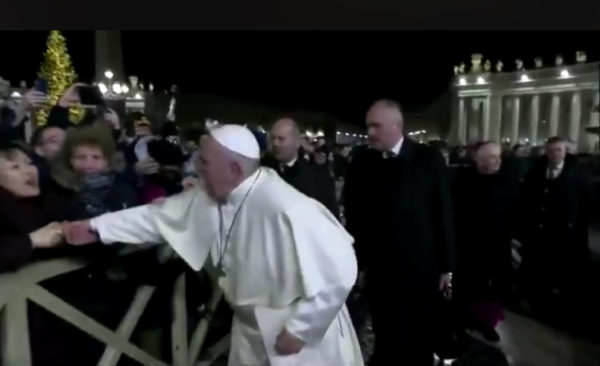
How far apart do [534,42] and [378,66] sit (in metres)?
0.50

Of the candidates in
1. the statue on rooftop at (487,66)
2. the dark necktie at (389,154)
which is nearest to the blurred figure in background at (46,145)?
the dark necktie at (389,154)

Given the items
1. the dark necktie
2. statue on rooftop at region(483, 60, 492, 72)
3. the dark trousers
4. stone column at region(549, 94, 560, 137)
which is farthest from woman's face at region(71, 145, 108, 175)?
stone column at region(549, 94, 560, 137)

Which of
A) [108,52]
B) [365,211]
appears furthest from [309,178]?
[108,52]

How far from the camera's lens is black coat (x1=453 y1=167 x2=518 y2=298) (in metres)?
2.30

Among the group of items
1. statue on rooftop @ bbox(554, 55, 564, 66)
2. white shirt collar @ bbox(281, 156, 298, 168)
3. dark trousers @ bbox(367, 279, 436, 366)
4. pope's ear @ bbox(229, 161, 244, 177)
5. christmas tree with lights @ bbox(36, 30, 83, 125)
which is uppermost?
statue on rooftop @ bbox(554, 55, 564, 66)

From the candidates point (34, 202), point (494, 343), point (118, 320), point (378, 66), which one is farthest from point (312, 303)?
point (494, 343)

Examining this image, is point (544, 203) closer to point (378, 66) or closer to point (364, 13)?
point (378, 66)

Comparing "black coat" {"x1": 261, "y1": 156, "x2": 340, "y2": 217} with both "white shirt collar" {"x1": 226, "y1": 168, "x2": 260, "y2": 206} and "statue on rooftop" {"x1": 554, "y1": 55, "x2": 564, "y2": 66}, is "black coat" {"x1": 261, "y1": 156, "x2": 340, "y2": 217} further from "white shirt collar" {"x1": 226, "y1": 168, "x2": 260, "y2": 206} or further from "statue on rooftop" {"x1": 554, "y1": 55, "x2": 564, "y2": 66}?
"statue on rooftop" {"x1": 554, "y1": 55, "x2": 564, "y2": 66}

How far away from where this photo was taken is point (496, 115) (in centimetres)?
205

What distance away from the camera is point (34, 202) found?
65.9 inches

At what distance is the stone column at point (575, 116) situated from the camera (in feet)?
6.58

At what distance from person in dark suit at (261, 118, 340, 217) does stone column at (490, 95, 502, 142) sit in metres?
0.55

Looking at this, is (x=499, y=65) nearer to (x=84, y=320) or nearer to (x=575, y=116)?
(x=575, y=116)

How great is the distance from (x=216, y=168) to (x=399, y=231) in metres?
0.97
